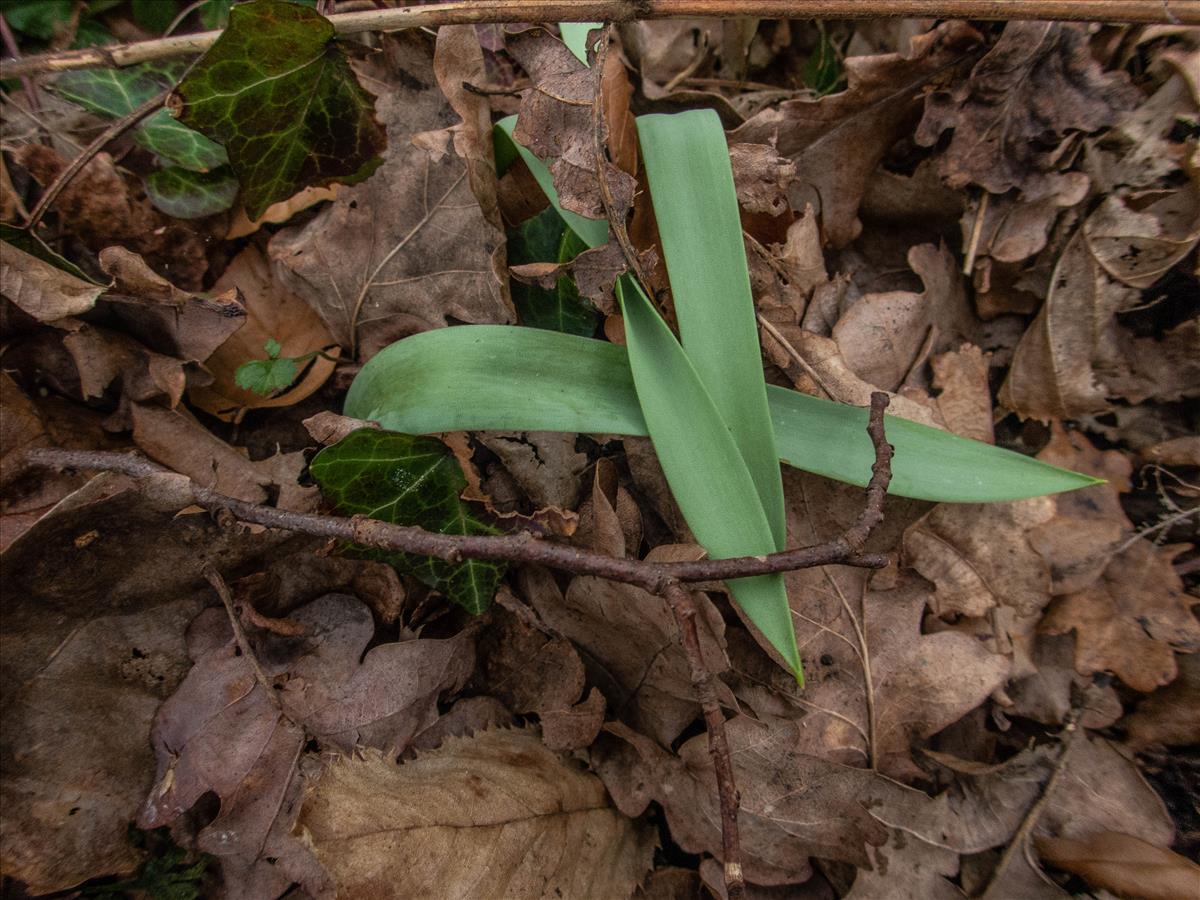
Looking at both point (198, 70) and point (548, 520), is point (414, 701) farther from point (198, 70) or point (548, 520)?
point (198, 70)

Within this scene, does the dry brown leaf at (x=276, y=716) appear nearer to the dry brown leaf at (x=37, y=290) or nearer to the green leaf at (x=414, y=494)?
the green leaf at (x=414, y=494)

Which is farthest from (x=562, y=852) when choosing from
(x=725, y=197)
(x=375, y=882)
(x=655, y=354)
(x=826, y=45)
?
(x=826, y=45)

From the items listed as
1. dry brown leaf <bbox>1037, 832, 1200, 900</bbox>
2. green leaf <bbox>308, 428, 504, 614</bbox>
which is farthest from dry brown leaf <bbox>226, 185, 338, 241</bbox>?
dry brown leaf <bbox>1037, 832, 1200, 900</bbox>

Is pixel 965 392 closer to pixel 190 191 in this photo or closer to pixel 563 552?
pixel 563 552

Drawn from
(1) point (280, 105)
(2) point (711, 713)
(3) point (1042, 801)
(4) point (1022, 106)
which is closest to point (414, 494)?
(2) point (711, 713)

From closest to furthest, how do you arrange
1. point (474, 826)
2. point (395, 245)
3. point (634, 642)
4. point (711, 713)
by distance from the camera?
point (711, 713), point (474, 826), point (634, 642), point (395, 245)

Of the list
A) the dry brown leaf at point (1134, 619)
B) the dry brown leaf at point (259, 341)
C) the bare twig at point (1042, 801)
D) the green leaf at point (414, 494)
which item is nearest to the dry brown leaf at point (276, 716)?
the green leaf at point (414, 494)
